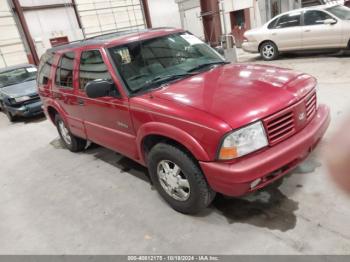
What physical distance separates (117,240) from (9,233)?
4.46 feet

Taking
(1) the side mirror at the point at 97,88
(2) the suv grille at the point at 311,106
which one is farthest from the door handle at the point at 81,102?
(2) the suv grille at the point at 311,106

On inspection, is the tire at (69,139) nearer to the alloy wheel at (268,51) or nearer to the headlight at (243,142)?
the headlight at (243,142)

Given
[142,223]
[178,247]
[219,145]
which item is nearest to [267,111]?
[219,145]

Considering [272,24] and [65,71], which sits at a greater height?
[65,71]

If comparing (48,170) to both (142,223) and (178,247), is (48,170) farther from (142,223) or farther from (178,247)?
(178,247)

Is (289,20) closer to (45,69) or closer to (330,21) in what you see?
(330,21)

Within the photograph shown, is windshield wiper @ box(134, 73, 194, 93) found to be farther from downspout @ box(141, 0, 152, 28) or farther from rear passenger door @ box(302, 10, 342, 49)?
downspout @ box(141, 0, 152, 28)

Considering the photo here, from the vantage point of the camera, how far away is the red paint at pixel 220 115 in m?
2.38

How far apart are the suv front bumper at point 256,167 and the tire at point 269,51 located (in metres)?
7.62

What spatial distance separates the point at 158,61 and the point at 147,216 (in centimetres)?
172

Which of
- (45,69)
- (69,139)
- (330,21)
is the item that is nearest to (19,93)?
(45,69)

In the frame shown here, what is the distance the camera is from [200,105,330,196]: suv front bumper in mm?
2347

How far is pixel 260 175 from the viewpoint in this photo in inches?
93.7

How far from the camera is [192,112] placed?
2510 mm
